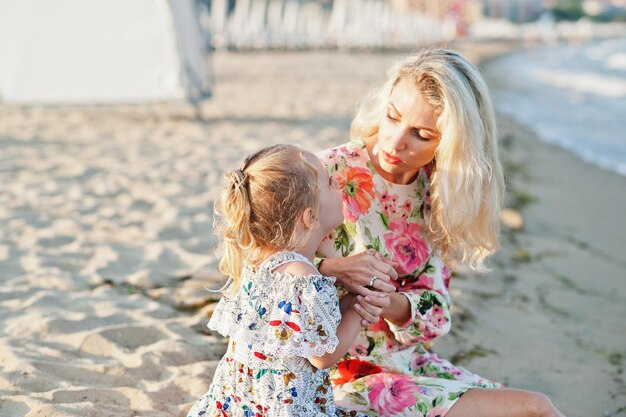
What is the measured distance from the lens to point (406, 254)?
Result: 224cm

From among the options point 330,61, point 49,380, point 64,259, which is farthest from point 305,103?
point 330,61

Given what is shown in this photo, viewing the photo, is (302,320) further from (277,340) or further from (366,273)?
(366,273)

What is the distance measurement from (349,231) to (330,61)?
17.9 metres

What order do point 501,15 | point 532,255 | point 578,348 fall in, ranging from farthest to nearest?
point 501,15 < point 532,255 < point 578,348

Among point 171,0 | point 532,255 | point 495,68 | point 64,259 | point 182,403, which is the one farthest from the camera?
point 495,68

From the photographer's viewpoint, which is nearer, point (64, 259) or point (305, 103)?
point (64, 259)

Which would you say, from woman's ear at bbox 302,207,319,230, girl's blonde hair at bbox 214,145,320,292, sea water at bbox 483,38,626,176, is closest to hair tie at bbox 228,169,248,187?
girl's blonde hair at bbox 214,145,320,292

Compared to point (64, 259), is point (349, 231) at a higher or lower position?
higher

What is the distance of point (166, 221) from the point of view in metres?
4.40

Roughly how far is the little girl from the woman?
0.58 ft

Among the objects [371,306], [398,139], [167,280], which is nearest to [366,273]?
[371,306]

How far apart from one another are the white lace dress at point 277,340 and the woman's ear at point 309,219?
0.08m

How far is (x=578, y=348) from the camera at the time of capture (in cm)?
327

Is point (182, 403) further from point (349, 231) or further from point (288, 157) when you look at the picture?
point (288, 157)
